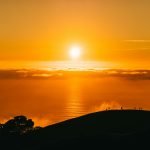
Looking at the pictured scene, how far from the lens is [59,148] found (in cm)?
5031

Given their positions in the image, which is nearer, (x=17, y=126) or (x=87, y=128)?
(x=87, y=128)

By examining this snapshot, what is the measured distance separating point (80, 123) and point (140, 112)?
44.5 feet

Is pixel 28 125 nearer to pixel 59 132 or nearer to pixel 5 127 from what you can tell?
pixel 5 127

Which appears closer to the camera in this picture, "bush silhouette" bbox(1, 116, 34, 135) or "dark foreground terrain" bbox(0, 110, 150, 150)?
"dark foreground terrain" bbox(0, 110, 150, 150)

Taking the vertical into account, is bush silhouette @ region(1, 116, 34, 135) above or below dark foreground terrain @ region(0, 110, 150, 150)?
above

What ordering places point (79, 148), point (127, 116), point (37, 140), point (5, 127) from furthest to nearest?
1. point (5, 127)
2. point (127, 116)
3. point (37, 140)
4. point (79, 148)

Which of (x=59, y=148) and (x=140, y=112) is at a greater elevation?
(x=140, y=112)

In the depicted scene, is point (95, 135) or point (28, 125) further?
point (28, 125)

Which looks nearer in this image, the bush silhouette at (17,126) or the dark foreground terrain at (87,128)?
the dark foreground terrain at (87,128)

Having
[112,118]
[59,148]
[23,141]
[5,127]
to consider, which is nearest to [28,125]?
[5,127]

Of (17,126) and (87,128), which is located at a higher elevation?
(17,126)

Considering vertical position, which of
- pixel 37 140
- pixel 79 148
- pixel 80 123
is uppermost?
pixel 80 123

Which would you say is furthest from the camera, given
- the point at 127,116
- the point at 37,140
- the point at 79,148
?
the point at 127,116

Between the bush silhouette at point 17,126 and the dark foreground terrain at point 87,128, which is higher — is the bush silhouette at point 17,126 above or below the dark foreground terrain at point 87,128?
above
